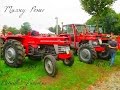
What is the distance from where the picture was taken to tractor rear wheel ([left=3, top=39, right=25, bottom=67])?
12.6 m

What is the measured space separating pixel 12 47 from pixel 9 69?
95 centimetres

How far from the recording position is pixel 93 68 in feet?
48.5

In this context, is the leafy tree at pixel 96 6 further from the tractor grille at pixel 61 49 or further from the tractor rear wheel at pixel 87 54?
the tractor grille at pixel 61 49

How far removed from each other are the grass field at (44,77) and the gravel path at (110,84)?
0.28m

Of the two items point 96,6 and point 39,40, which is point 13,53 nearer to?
point 39,40

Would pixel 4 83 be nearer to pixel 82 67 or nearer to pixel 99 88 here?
pixel 99 88

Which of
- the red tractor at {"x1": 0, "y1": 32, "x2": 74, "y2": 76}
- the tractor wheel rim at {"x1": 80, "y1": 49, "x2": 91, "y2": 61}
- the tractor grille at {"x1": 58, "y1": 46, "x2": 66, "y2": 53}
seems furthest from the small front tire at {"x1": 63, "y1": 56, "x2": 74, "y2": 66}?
the tractor wheel rim at {"x1": 80, "y1": 49, "x2": 91, "y2": 61}

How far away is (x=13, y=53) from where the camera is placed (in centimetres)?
1291

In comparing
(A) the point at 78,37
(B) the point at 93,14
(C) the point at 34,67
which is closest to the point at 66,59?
(C) the point at 34,67

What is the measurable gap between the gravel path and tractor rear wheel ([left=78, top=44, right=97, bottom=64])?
1.67m

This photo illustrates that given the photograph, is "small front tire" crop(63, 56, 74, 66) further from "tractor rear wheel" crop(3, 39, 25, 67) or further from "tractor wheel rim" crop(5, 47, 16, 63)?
"tractor wheel rim" crop(5, 47, 16, 63)

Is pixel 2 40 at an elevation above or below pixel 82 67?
above

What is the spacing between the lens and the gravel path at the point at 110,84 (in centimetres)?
1174

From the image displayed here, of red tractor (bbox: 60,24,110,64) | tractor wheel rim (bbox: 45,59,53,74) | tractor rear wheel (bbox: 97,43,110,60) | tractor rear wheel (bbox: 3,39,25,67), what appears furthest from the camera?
tractor rear wheel (bbox: 97,43,110,60)
